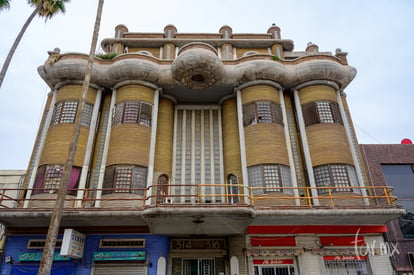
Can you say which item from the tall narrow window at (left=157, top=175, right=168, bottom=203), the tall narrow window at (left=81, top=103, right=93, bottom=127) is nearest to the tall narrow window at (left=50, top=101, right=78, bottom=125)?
the tall narrow window at (left=81, top=103, right=93, bottom=127)

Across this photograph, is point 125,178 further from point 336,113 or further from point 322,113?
point 336,113

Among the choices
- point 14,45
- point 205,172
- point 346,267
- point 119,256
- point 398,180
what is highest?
point 14,45

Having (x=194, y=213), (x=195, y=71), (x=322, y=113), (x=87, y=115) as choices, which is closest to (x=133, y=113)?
(x=87, y=115)

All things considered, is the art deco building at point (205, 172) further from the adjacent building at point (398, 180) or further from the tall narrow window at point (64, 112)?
the adjacent building at point (398, 180)

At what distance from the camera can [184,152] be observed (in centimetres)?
2005

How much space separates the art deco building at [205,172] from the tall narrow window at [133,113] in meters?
0.07

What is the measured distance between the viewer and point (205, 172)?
767 inches

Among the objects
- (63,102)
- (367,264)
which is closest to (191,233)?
(367,264)

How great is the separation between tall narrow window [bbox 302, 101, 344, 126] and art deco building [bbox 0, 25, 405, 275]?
0.26 feet

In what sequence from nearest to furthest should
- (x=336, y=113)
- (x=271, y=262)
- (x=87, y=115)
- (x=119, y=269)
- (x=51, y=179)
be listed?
1. (x=119, y=269)
2. (x=271, y=262)
3. (x=51, y=179)
4. (x=87, y=115)
5. (x=336, y=113)

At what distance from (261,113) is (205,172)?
A: 18.6ft

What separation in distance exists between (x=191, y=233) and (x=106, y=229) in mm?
4626

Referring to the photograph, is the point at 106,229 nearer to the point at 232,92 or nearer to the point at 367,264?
the point at 232,92

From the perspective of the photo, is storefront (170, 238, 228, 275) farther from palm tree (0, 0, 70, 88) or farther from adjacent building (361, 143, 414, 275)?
palm tree (0, 0, 70, 88)
